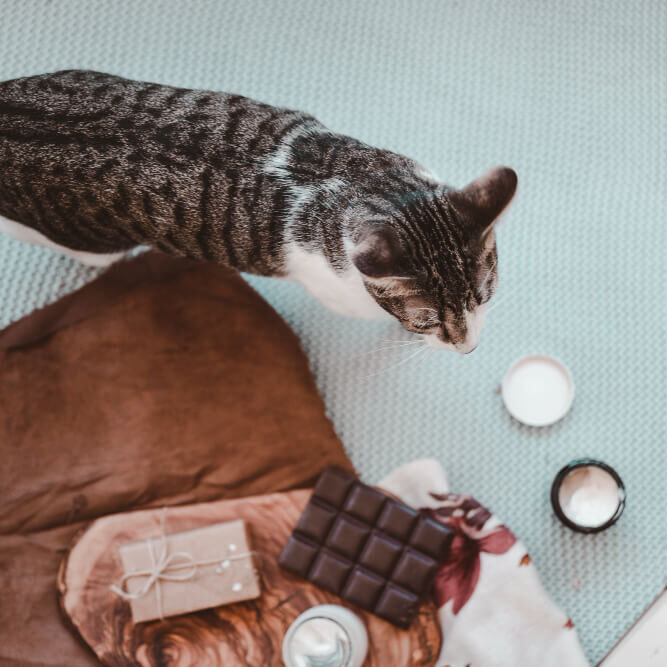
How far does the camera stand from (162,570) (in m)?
1.09

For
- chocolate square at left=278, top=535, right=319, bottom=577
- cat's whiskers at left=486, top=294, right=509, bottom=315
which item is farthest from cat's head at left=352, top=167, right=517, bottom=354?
chocolate square at left=278, top=535, right=319, bottom=577

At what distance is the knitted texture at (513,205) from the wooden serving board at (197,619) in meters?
0.22

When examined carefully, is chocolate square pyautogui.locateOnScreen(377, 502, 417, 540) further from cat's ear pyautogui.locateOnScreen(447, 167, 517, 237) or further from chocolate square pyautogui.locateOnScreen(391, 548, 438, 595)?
cat's ear pyautogui.locateOnScreen(447, 167, 517, 237)

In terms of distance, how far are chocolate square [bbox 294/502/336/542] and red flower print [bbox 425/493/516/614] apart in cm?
18

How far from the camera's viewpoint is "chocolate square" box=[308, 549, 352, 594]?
1.11 metres

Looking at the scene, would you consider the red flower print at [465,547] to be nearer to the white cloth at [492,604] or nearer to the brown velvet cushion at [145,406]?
the white cloth at [492,604]

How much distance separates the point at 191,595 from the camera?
3.57 ft

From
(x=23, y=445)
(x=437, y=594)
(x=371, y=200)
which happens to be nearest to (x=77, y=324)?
(x=23, y=445)

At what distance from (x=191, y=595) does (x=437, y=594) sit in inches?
14.9

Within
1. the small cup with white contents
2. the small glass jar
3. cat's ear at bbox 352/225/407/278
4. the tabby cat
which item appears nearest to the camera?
cat's ear at bbox 352/225/407/278

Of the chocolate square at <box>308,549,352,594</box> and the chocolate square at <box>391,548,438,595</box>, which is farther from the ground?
the chocolate square at <box>391,548,438,595</box>

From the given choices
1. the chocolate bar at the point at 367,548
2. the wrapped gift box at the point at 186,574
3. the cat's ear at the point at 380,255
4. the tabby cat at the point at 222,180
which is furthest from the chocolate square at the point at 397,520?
the cat's ear at the point at 380,255

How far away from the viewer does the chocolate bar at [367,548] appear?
1.10 metres

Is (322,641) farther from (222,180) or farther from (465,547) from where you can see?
(222,180)
